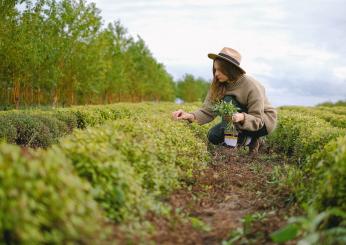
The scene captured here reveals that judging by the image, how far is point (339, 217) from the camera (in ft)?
10.8

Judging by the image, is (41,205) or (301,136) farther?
(301,136)

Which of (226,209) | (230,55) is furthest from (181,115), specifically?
(226,209)

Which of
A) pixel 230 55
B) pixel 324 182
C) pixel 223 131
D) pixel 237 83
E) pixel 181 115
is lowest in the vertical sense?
pixel 324 182

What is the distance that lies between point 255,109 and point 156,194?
3.31m

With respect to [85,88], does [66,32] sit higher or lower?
higher

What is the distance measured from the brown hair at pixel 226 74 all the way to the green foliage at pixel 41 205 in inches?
181

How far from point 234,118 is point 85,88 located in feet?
75.2

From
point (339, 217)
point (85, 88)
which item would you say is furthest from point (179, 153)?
point (85, 88)

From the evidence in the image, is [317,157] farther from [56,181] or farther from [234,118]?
[56,181]

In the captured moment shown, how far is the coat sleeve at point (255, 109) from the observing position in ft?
22.0

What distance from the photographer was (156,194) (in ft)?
13.1

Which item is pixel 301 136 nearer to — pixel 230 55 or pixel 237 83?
pixel 237 83

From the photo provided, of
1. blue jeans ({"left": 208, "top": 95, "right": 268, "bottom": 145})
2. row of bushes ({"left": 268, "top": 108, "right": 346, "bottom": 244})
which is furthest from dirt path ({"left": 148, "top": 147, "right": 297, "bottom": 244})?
blue jeans ({"left": 208, "top": 95, "right": 268, "bottom": 145})

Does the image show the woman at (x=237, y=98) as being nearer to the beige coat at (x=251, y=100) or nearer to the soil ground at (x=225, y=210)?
the beige coat at (x=251, y=100)
